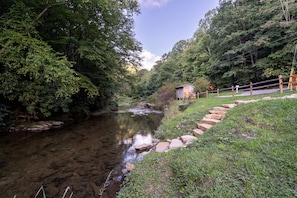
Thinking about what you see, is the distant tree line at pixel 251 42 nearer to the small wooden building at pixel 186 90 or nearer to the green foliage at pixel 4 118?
the small wooden building at pixel 186 90

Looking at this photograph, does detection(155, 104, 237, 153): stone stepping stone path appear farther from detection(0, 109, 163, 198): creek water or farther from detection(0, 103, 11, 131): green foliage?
detection(0, 103, 11, 131): green foliage

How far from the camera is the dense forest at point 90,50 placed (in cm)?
605

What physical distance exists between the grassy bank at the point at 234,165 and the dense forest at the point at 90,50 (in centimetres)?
538

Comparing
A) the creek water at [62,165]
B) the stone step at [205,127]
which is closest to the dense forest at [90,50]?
the creek water at [62,165]

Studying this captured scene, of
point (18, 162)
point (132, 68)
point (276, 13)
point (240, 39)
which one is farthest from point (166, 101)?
point (18, 162)

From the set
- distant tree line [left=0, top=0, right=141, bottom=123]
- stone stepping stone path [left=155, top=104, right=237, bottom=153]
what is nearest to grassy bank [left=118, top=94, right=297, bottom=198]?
stone stepping stone path [left=155, top=104, right=237, bottom=153]

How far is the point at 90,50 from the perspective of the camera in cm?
813

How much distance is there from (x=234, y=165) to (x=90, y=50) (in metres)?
8.40

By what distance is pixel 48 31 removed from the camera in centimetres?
953

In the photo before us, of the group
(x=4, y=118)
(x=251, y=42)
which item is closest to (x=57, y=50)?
(x=4, y=118)

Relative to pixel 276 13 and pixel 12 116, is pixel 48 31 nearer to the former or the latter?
pixel 12 116

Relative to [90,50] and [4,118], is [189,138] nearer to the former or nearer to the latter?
[90,50]

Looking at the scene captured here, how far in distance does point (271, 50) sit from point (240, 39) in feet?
11.8

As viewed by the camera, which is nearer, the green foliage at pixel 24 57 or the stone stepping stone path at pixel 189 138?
the stone stepping stone path at pixel 189 138
